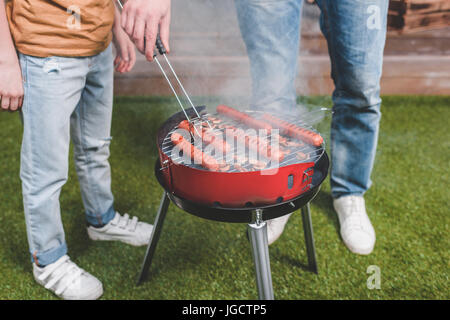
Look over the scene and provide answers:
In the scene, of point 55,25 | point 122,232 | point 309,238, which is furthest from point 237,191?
point 122,232

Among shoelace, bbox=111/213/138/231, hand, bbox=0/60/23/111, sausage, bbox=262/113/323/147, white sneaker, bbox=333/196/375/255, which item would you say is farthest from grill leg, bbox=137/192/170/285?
white sneaker, bbox=333/196/375/255

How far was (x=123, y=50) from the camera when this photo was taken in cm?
163

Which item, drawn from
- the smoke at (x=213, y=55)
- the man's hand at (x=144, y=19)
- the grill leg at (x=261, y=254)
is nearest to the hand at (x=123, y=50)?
the man's hand at (x=144, y=19)

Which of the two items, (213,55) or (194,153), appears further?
(213,55)

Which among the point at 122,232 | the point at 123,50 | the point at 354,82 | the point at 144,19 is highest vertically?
the point at 144,19

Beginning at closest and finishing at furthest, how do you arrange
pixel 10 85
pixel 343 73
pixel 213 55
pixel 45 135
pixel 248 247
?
pixel 10 85 < pixel 45 135 < pixel 343 73 < pixel 248 247 < pixel 213 55

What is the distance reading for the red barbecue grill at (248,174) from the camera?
103 centimetres

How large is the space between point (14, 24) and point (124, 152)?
59.5 inches

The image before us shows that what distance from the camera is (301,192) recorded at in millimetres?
1118

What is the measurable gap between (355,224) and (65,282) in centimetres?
140

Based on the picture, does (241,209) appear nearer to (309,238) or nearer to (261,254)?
(261,254)

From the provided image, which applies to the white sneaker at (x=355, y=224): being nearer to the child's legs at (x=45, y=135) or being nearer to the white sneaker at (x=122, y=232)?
the white sneaker at (x=122, y=232)

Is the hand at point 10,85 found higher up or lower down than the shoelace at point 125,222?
higher up

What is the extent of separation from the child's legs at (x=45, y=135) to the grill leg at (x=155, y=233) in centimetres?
40
